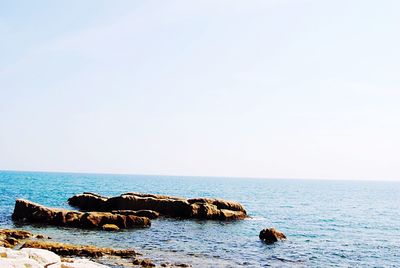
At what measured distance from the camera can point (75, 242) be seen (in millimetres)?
38062

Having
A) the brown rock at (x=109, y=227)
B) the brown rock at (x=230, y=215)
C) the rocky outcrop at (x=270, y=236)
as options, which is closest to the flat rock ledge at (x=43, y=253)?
the brown rock at (x=109, y=227)

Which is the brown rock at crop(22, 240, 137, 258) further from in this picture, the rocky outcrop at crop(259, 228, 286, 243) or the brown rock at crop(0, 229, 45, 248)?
the rocky outcrop at crop(259, 228, 286, 243)

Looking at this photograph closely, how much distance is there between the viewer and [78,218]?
159 feet

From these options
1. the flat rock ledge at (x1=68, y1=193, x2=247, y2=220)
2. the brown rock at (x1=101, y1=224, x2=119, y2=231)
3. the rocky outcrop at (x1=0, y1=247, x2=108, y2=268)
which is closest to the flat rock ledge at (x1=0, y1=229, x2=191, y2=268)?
the rocky outcrop at (x1=0, y1=247, x2=108, y2=268)

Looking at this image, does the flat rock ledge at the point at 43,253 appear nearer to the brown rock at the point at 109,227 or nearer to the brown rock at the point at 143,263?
the brown rock at the point at 143,263

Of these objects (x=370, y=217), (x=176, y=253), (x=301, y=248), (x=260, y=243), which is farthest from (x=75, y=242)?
(x=370, y=217)

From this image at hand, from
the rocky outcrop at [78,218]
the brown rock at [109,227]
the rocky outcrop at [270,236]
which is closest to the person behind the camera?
the rocky outcrop at [270,236]

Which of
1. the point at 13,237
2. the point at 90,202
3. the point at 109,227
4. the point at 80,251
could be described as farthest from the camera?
the point at 90,202

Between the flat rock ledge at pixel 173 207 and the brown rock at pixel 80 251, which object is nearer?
the brown rock at pixel 80 251

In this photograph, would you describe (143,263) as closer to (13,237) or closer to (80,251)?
(80,251)

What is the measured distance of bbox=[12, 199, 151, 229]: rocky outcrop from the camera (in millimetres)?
47906

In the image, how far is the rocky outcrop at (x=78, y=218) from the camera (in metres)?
47.9

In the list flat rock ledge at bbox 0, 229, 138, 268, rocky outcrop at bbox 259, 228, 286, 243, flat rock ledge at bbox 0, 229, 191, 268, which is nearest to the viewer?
flat rock ledge at bbox 0, 229, 138, 268

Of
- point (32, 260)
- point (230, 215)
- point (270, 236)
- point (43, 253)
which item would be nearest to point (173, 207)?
point (230, 215)
